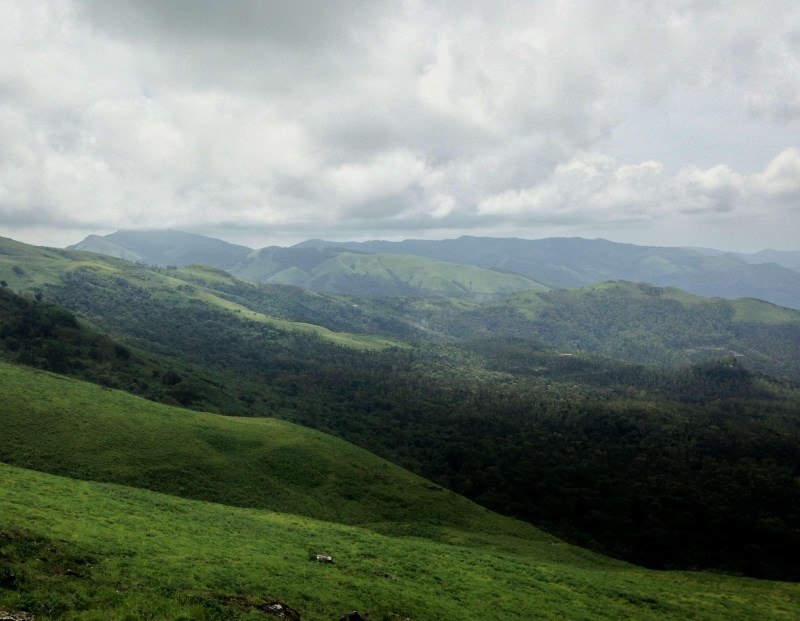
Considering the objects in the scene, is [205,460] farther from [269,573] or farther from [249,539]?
[269,573]

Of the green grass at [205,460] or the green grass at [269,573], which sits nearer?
the green grass at [269,573]

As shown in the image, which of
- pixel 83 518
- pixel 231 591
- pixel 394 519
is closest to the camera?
pixel 231 591

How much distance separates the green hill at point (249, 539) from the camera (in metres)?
28.3

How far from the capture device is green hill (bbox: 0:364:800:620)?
2831 centimetres

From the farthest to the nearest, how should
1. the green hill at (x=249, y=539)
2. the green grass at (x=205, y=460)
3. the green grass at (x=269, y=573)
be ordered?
1. the green grass at (x=205, y=460)
2. the green hill at (x=249, y=539)
3. the green grass at (x=269, y=573)

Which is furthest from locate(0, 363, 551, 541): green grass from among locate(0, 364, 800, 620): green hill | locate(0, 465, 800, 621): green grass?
locate(0, 465, 800, 621): green grass

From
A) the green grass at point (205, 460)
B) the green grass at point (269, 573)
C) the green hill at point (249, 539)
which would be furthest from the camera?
the green grass at point (205, 460)

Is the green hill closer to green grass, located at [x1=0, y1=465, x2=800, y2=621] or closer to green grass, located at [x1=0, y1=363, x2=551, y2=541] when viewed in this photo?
green grass, located at [x1=0, y1=465, x2=800, y2=621]

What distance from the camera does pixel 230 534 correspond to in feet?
148

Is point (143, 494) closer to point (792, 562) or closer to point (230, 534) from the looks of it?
point (230, 534)

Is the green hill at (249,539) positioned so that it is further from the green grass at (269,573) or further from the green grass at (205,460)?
the green grass at (205,460)

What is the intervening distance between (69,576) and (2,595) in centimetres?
430

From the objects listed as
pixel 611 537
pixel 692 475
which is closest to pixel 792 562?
pixel 611 537

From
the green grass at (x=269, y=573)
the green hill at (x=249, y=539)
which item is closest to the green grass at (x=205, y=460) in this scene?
the green hill at (x=249, y=539)
